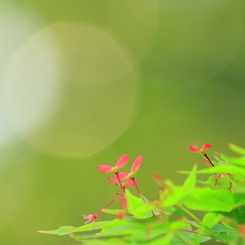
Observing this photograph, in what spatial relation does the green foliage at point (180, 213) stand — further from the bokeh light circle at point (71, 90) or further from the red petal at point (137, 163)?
the bokeh light circle at point (71, 90)

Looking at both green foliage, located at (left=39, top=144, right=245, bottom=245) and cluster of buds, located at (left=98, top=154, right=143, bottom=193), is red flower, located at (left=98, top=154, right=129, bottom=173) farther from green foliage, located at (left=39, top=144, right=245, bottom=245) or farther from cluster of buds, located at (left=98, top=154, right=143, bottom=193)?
green foliage, located at (left=39, top=144, right=245, bottom=245)

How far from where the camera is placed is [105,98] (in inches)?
351

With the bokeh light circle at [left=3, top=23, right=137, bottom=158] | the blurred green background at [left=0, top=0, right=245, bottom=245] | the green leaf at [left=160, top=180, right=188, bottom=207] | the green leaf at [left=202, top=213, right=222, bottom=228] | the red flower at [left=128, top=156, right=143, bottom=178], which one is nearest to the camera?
the green leaf at [left=160, top=180, right=188, bottom=207]

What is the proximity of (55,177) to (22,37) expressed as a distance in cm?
608

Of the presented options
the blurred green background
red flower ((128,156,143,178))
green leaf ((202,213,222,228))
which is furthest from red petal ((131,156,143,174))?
the blurred green background

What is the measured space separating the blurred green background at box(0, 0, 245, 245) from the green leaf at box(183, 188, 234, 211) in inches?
207

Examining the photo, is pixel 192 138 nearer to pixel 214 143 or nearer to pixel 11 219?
pixel 214 143

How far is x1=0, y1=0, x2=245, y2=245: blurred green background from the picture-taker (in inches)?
261

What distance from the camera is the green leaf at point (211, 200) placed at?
0.43m

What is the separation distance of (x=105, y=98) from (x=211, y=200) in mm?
8509

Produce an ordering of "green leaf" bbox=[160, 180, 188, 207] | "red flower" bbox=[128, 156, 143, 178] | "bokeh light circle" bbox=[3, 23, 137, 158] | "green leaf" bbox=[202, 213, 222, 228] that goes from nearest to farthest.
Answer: "green leaf" bbox=[160, 180, 188, 207], "green leaf" bbox=[202, 213, 222, 228], "red flower" bbox=[128, 156, 143, 178], "bokeh light circle" bbox=[3, 23, 137, 158]

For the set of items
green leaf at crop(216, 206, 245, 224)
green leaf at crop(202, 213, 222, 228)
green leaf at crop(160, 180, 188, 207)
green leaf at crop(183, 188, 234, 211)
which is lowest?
green leaf at crop(216, 206, 245, 224)

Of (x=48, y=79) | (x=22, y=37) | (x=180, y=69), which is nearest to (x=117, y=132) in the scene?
(x=180, y=69)

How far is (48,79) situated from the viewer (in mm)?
10781
